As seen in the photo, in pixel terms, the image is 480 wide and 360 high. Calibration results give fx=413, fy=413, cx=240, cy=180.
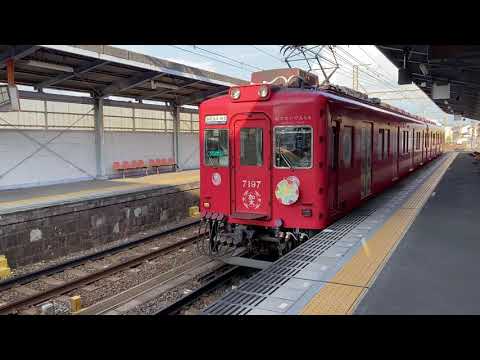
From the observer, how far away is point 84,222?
35.0 feet

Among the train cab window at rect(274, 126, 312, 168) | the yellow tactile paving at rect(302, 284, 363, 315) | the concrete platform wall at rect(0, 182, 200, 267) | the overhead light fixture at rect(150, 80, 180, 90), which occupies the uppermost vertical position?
the overhead light fixture at rect(150, 80, 180, 90)

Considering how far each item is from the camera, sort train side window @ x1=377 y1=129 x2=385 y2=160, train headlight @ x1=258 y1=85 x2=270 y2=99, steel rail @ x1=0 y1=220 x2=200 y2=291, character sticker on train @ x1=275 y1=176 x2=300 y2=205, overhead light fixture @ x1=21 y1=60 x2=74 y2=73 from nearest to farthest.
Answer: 1. character sticker on train @ x1=275 y1=176 x2=300 y2=205
2. train headlight @ x1=258 y1=85 x2=270 y2=99
3. steel rail @ x1=0 y1=220 x2=200 y2=291
4. train side window @ x1=377 y1=129 x2=385 y2=160
5. overhead light fixture @ x1=21 y1=60 x2=74 y2=73

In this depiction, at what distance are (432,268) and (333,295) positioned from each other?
1.58m

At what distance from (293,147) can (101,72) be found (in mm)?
8308

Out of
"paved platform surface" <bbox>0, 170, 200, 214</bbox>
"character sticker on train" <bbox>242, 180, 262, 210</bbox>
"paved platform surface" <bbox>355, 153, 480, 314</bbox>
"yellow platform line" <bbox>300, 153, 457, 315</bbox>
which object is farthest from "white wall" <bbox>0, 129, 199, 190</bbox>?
"paved platform surface" <bbox>355, 153, 480, 314</bbox>

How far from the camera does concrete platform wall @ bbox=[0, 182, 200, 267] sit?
9086 millimetres

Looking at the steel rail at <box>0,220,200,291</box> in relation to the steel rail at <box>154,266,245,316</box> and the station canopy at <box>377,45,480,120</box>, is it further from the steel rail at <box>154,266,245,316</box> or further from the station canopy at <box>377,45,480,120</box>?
the station canopy at <box>377,45,480,120</box>

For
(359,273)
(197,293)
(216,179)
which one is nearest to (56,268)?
(197,293)

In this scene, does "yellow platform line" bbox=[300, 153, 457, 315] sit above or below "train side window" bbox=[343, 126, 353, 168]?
below

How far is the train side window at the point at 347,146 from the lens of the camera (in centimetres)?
739

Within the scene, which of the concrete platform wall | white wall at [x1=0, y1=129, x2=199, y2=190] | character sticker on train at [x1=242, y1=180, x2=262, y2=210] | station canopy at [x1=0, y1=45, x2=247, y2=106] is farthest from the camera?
white wall at [x1=0, y1=129, x2=199, y2=190]

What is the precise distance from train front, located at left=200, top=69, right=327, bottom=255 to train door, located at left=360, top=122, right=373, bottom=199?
7.61 ft

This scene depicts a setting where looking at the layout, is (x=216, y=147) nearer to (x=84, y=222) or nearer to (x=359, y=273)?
(x=359, y=273)
